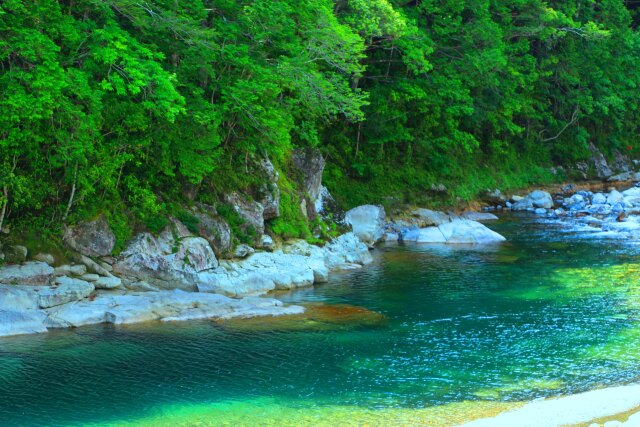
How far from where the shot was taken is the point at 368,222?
2611 centimetres

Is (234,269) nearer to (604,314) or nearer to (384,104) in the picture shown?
(604,314)

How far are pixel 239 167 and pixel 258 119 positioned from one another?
2375mm

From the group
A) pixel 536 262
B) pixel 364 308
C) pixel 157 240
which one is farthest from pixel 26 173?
pixel 536 262

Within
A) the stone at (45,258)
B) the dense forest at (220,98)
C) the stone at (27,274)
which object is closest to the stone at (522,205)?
the dense forest at (220,98)

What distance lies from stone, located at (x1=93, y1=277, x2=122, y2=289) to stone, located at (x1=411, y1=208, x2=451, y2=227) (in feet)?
53.1

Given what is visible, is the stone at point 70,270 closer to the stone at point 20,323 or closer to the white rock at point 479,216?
the stone at point 20,323

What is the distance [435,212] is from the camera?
30906 millimetres

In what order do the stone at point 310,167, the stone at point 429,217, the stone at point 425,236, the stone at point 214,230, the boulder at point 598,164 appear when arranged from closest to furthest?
the stone at point 214,230 → the stone at point 310,167 → the stone at point 425,236 → the stone at point 429,217 → the boulder at point 598,164

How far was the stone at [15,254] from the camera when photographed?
15.4 m

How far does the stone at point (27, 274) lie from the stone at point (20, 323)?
1020 mm

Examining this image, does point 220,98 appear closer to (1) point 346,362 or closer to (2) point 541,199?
(1) point 346,362

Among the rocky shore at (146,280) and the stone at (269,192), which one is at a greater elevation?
the stone at (269,192)

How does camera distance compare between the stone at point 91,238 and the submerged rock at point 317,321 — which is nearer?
the submerged rock at point 317,321

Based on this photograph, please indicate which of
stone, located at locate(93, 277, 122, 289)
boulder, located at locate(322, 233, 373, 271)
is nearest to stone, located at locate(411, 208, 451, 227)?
boulder, located at locate(322, 233, 373, 271)
